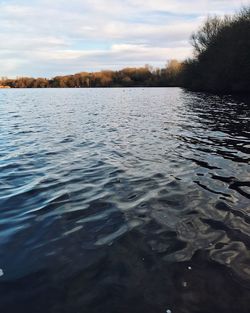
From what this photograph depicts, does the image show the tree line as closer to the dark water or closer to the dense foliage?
the dense foliage

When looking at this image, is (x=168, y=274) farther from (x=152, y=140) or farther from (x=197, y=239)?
(x=152, y=140)

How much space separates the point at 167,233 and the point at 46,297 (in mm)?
2874

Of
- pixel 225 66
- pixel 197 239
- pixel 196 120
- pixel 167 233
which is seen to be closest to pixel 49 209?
pixel 167 233

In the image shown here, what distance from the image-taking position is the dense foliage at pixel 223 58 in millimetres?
60344

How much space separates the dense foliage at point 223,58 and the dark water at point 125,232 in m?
49.6

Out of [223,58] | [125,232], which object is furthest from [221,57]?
[125,232]

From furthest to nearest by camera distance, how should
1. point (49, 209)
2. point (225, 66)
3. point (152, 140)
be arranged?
1. point (225, 66)
2. point (152, 140)
3. point (49, 209)

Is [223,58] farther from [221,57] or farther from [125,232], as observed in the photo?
[125,232]

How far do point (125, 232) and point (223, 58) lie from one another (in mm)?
65365

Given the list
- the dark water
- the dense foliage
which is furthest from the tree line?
the dark water

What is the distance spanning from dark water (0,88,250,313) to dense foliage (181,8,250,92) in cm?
4962

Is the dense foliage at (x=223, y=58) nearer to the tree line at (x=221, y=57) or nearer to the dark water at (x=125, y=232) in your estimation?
the tree line at (x=221, y=57)

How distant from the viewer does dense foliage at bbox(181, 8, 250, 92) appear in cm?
6034

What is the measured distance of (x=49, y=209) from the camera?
8.95m
